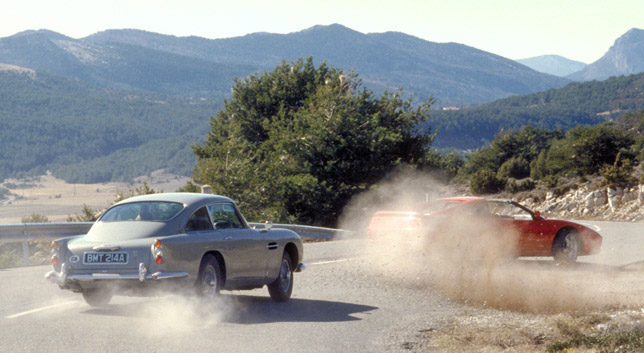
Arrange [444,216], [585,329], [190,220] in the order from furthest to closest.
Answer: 1. [444,216]
2. [190,220]
3. [585,329]

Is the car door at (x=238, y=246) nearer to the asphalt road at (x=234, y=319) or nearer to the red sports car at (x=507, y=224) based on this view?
the asphalt road at (x=234, y=319)

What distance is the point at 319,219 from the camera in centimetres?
3822

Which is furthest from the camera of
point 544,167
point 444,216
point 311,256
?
point 544,167

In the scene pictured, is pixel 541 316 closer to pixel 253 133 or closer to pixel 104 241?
pixel 104 241

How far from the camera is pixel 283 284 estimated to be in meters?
10.9

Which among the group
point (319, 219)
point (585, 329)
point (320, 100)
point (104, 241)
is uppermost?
point (320, 100)

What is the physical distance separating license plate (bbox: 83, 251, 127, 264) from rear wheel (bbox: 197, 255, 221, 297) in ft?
2.89

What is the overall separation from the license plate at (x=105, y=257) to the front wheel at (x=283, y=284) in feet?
8.04

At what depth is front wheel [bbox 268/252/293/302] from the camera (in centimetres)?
1082

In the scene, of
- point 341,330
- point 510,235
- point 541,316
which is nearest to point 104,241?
point 341,330

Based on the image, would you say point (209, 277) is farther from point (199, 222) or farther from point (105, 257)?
point (105, 257)

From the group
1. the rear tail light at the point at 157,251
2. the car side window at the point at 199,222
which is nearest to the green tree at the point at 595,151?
the car side window at the point at 199,222

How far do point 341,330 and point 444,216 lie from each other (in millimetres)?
6707

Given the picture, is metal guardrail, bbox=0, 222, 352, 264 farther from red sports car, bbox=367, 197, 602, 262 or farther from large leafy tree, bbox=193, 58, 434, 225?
large leafy tree, bbox=193, 58, 434, 225
